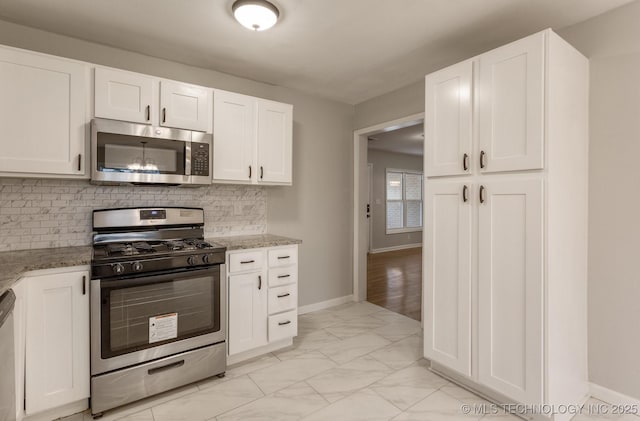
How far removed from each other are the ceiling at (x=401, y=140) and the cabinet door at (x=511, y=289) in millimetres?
3647

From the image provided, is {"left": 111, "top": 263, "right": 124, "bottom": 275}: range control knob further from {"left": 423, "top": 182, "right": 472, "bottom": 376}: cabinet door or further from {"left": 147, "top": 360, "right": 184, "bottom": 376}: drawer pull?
{"left": 423, "top": 182, "right": 472, "bottom": 376}: cabinet door

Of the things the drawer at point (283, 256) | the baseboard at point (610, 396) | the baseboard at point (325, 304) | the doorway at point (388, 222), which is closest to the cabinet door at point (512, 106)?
→ the doorway at point (388, 222)

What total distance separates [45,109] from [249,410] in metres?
A: 2.29

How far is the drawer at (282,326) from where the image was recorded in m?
2.71

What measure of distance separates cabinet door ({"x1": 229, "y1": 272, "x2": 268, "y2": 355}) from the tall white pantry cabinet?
137cm

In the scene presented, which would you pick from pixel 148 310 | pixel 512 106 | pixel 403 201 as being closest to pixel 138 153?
pixel 148 310

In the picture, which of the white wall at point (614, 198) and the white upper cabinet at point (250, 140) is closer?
the white wall at point (614, 198)

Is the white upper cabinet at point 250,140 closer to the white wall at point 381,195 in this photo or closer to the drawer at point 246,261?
the drawer at point 246,261

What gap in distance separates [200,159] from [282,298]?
52.5 inches

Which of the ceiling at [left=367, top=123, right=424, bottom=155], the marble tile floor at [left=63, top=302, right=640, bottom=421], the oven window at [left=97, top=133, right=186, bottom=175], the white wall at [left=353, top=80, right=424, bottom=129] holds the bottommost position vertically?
the marble tile floor at [left=63, top=302, right=640, bottom=421]

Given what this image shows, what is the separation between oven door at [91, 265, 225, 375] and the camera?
195 centimetres

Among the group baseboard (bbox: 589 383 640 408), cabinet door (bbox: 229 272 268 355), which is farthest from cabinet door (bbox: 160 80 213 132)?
baseboard (bbox: 589 383 640 408)

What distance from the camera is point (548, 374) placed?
1796 mm

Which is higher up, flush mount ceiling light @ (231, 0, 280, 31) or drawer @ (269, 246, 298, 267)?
flush mount ceiling light @ (231, 0, 280, 31)
